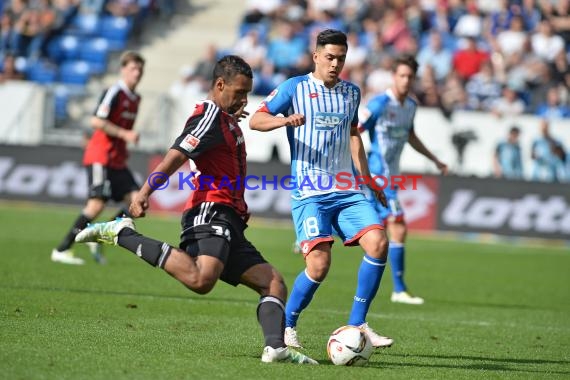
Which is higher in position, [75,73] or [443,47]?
[443,47]

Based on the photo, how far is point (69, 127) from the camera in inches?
958

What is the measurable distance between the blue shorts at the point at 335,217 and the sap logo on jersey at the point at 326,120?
1.86 feet

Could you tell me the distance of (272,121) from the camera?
312 inches

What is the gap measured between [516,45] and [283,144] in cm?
633

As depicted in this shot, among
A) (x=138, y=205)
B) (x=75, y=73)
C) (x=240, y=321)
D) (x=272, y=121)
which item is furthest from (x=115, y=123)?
(x=75, y=73)

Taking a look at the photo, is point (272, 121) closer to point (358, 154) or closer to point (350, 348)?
point (358, 154)

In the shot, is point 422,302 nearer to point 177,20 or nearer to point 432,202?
point 432,202

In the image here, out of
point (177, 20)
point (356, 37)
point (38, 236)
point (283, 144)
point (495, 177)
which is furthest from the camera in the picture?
point (177, 20)

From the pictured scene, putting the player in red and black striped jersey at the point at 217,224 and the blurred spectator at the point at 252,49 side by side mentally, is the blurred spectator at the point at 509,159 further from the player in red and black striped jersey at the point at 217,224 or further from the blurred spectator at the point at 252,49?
the player in red and black striped jersey at the point at 217,224

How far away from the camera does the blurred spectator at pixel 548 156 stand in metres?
22.2

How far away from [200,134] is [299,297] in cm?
196

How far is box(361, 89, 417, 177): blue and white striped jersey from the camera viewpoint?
12.0m

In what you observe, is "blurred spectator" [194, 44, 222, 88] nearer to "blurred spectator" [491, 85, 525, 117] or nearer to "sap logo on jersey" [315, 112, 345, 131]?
"blurred spectator" [491, 85, 525, 117]

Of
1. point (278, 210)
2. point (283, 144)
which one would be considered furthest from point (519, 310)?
point (283, 144)
